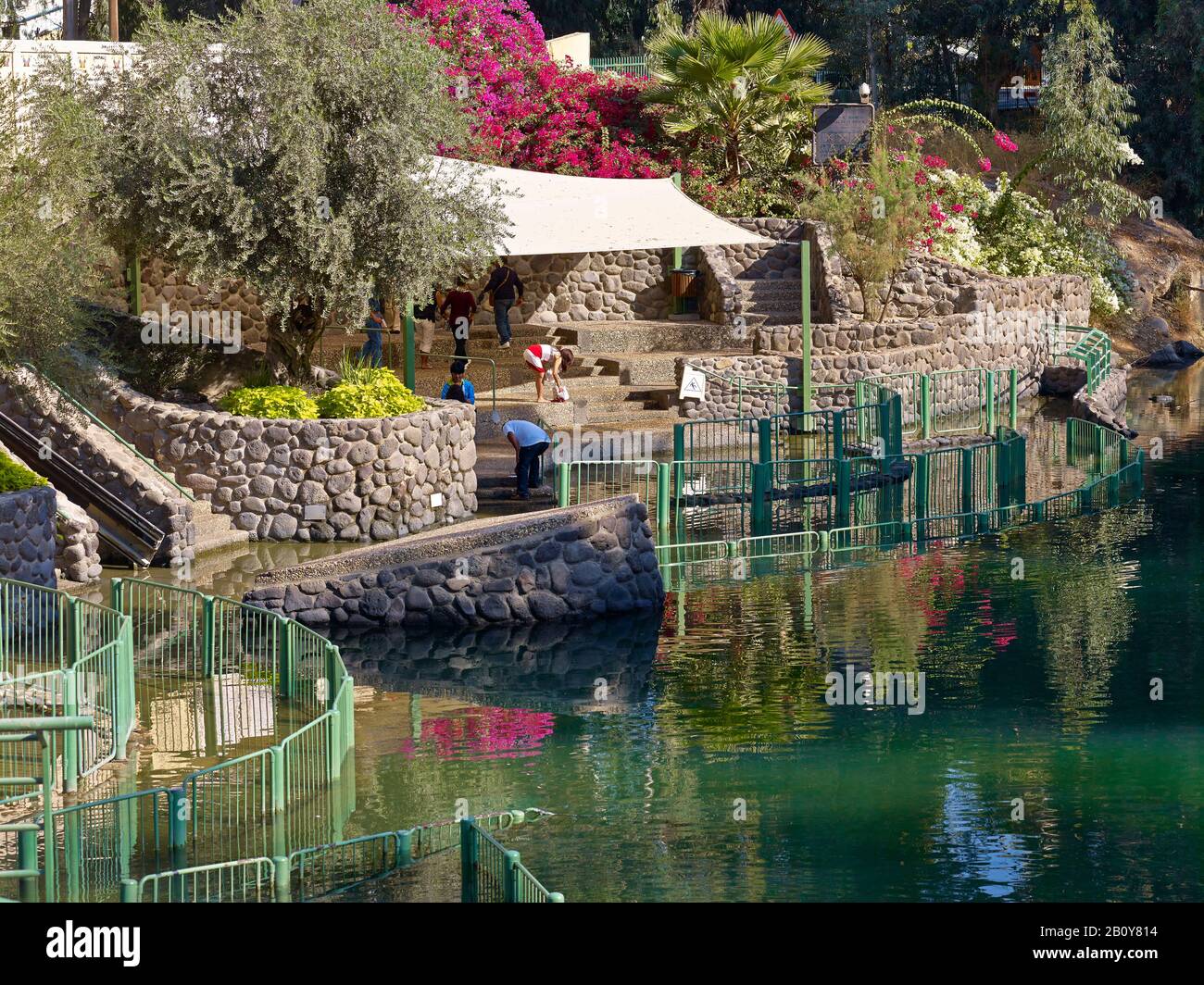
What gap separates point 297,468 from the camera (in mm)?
19703

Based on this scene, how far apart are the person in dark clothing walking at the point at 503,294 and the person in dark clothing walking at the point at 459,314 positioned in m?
0.94

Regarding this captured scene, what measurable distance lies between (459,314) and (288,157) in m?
8.98

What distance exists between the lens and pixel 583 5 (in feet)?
165

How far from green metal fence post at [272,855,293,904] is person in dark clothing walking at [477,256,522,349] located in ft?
67.3

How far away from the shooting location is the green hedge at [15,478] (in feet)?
54.0

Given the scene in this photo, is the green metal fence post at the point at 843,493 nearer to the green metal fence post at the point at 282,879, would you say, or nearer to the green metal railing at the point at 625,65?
the green metal fence post at the point at 282,879

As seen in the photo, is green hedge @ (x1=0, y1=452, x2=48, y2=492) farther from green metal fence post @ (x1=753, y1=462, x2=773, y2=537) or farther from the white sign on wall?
the white sign on wall

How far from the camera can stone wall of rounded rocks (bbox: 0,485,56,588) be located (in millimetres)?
15875

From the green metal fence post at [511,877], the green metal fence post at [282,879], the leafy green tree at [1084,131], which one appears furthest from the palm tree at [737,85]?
the green metal fence post at [511,877]

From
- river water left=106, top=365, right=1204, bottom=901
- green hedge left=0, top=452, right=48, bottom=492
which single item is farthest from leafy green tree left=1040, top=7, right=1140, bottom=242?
green hedge left=0, top=452, right=48, bottom=492

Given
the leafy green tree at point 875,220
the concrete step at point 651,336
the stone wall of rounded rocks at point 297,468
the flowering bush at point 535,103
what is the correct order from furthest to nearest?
the flowering bush at point 535,103 → the leafy green tree at point 875,220 → the concrete step at point 651,336 → the stone wall of rounded rocks at point 297,468

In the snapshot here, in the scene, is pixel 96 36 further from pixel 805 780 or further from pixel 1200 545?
pixel 805 780

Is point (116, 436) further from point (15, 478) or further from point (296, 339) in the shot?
point (296, 339)
